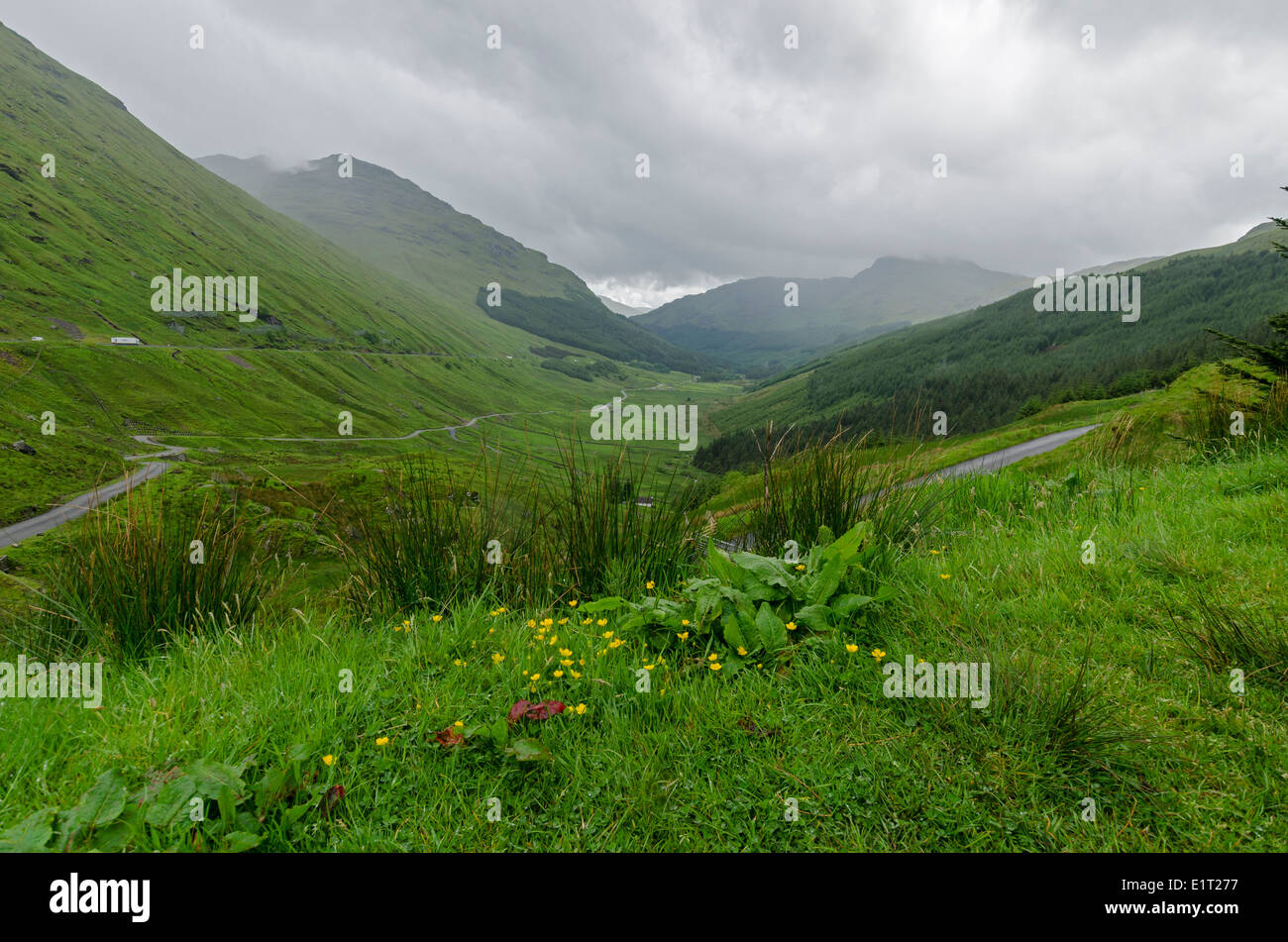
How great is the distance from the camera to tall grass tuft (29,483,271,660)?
4176 mm

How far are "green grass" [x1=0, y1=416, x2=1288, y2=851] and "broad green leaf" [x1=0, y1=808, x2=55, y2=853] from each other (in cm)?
26

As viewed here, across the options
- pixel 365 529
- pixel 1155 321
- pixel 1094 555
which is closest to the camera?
pixel 1094 555

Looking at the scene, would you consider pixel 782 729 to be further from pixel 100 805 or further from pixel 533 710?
pixel 100 805

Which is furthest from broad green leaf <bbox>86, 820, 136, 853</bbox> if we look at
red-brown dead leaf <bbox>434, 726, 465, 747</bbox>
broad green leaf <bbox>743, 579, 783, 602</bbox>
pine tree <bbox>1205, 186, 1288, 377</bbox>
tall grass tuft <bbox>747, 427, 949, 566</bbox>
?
pine tree <bbox>1205, 186, 1288, 377</bbox>

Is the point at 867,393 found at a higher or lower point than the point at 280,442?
higher

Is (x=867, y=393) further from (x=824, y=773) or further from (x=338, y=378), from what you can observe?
(x=824, y=773)

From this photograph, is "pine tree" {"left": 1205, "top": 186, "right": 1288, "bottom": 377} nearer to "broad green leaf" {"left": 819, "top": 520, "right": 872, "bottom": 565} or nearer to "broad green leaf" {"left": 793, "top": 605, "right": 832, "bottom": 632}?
"broad green leaf" {"left": 819, "top": 520, "right": 872, "bottom": 565}

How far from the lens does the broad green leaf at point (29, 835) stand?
1.88 meters

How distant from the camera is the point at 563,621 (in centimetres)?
365

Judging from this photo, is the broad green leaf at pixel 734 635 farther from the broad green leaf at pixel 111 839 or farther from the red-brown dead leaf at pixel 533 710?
the broad green leaf at pixel 111 839

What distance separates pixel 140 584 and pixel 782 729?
4.73 meters

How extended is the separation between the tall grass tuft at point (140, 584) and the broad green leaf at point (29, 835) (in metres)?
2.15

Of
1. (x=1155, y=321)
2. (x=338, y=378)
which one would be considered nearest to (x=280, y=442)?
(x=338, y=378)
